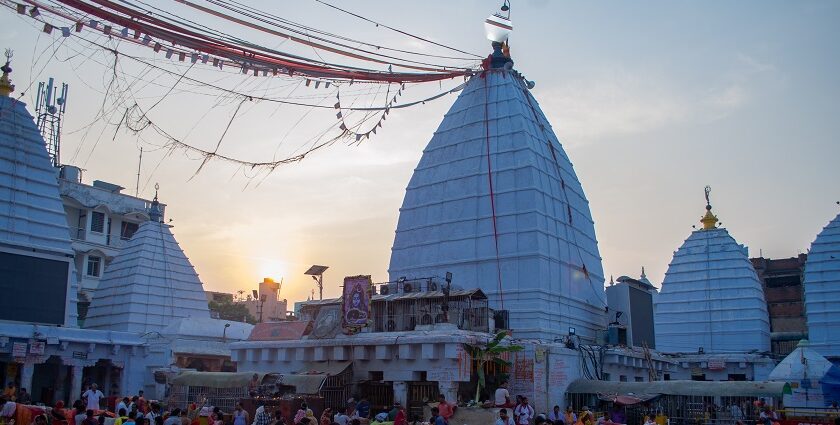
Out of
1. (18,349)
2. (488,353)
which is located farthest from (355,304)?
(18,349)

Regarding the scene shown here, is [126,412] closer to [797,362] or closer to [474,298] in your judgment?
[474,298]

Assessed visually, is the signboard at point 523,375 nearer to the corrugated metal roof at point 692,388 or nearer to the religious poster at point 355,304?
the corrugated metal roof at point 692,388

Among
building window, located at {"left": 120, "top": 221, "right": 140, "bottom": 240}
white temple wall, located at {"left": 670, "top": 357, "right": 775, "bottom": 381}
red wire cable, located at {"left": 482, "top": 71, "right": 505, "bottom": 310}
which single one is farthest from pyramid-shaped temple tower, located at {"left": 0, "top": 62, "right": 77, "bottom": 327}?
white temple wall, located at {"left": 670, "top": 357, "right": 775, "bottom": 381}

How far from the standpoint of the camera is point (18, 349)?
29547 millimetres

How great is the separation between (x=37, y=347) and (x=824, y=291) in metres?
41.1

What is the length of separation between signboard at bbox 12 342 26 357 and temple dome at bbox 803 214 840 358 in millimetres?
40224

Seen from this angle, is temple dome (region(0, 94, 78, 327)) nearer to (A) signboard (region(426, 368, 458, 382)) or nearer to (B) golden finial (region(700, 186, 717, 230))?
(A) signboard (region(426, 368, 458, 382))

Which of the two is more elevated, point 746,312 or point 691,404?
point 746,312

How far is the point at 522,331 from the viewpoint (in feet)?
95.5

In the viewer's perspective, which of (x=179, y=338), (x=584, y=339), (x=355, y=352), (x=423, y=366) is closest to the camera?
(x=423, y=366)

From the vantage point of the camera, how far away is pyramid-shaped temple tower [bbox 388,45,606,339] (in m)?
30.5

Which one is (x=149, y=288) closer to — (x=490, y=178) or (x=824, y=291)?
(x=490, y=178)

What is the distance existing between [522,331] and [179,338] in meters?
17.1

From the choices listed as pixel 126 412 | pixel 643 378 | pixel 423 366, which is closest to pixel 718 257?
pixel 643 378
